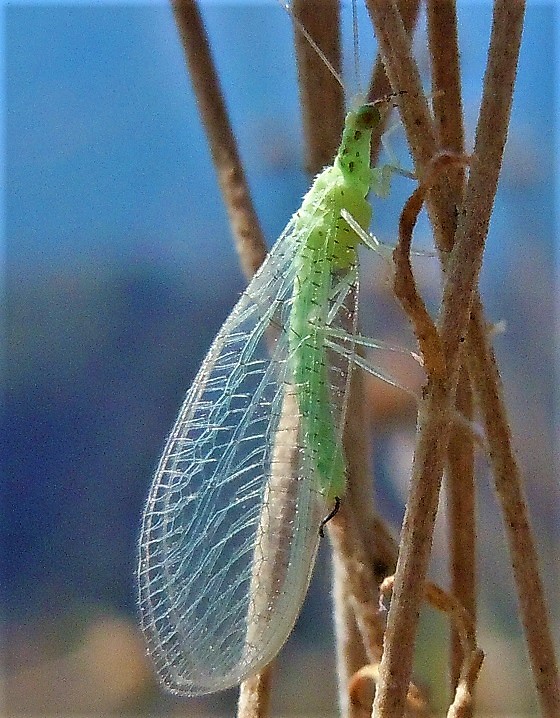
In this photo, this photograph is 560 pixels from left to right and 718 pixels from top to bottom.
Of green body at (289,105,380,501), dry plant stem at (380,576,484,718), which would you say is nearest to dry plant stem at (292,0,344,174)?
green body at (289,105,380,501)

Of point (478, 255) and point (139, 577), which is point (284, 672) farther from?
point (478, 255)

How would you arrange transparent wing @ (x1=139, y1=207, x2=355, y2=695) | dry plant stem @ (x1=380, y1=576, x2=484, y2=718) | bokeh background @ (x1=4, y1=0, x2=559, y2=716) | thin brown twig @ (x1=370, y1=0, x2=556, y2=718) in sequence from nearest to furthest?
thin brown twig @ (x1=370, y1=0, x2=556, y2=718)
dry plant stem @ (x1=380, y1=576, x2=484, y2=718)
transparent wing @ (x1=139, y1=207, x2=355, y2=695)
bokeh background @ (x1=4, y1=0, x2=559, y2=716)

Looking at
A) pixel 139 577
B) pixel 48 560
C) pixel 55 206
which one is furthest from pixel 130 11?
pixel 139 577

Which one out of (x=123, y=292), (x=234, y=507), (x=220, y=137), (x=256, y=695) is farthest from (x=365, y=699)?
(x=123, y=292)

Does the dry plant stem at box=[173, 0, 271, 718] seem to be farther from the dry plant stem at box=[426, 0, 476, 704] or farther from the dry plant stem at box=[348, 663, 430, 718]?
the dry plant stem at box=[348, 663, 430, 718]

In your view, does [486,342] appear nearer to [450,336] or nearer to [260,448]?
[450,336]

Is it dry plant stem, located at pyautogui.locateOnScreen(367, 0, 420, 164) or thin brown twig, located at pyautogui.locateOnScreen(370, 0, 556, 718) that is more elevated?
dry plant stem, located at pyautogui.locateOnScreen(367, 0, 420, 164)
